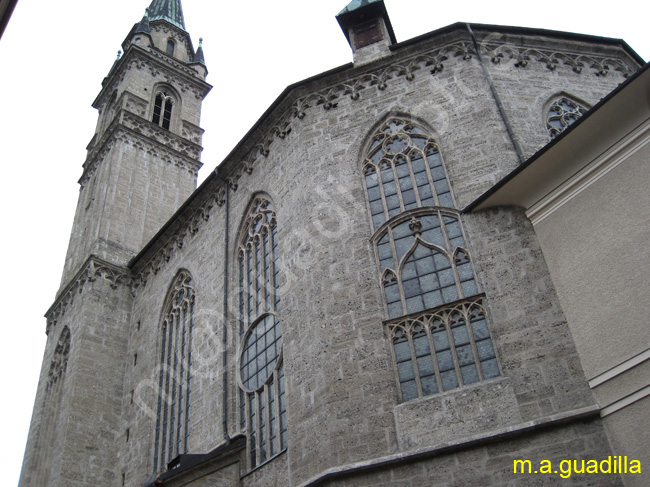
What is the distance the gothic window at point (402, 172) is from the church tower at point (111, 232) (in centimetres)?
903

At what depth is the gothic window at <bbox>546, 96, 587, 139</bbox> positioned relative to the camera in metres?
12.5

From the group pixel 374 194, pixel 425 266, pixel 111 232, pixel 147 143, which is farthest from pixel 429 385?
pixel 147 143

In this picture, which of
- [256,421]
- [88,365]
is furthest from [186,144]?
[256,421]

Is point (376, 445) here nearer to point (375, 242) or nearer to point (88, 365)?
point (375, 242)

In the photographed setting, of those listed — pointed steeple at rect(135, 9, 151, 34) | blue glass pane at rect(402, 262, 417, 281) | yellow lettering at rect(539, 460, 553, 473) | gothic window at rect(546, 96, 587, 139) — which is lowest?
yellow lettering at rect(539, 460, 553, 473)

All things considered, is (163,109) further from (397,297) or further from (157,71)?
(397,297)

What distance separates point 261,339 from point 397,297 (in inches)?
129

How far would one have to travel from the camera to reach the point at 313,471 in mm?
9594

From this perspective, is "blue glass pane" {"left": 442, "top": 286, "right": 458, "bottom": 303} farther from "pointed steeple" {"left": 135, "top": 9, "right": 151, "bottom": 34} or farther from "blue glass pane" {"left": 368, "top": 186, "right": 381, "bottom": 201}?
"pointed steeple" {"left": 135, "top": 9, "right": 151, "bottom": 34}

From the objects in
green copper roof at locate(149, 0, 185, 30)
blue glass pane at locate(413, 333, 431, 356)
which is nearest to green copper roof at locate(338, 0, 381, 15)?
blue glass pane at locate(413, 333, 431, 356)

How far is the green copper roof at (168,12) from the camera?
30688mm

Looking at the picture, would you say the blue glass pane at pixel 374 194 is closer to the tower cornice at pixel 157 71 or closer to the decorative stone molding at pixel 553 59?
the decorative stone molding at pixel 553 59

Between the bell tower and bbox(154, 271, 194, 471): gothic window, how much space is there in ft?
13.6

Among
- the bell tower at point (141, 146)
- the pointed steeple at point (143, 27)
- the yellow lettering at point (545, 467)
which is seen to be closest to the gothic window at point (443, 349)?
the yellow lettering at point (545, 467)
